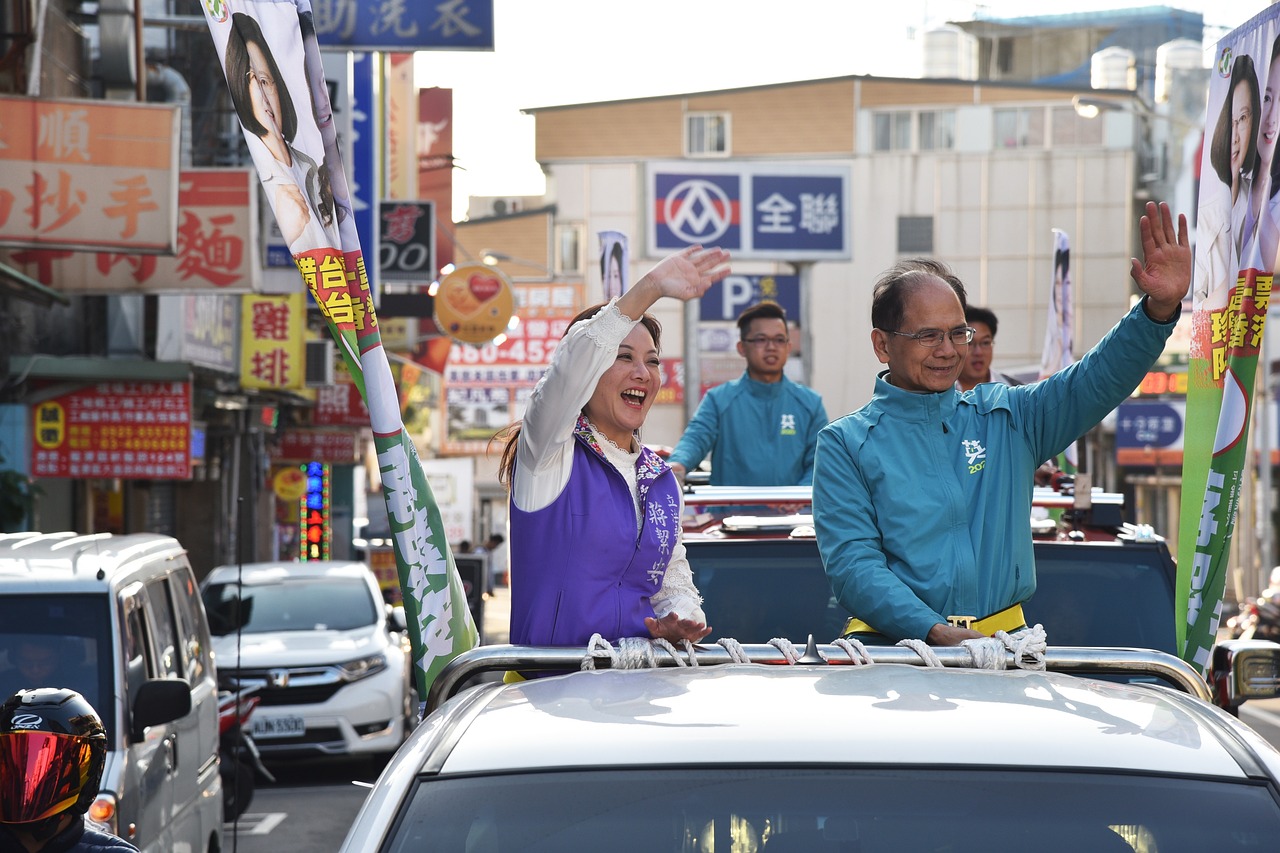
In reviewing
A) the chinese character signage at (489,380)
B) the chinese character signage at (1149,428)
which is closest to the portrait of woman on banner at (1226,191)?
the chinese character signage at (1149,428)

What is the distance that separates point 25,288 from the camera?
1297 centimetres

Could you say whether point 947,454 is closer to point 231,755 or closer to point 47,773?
point 47,773

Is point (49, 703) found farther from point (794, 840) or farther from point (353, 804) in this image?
point (353, 804)

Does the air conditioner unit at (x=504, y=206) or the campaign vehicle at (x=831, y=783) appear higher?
the air conditioner unit at (x=504, y=206)

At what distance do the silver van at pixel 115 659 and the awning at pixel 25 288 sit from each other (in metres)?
5.15

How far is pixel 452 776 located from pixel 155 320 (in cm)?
1593

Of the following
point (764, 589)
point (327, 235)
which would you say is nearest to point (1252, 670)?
point (764, 589)

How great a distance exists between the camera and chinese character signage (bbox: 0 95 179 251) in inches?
429

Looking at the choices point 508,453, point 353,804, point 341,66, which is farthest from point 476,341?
point 508,453

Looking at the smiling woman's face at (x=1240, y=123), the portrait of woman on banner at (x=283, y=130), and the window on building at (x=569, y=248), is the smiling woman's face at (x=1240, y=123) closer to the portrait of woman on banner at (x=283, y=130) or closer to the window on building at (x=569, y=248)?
the portrait of woman on banner at (x=283, y=130)

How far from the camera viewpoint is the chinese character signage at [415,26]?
14570 millimetres

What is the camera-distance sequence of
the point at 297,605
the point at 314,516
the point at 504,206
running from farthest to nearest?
1. the point at 504,206
2. the point at 314,516
3. the point at 297,605

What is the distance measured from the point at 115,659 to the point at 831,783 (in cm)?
452

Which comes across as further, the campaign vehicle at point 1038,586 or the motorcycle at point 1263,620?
the motorcycle at point 1263,620
